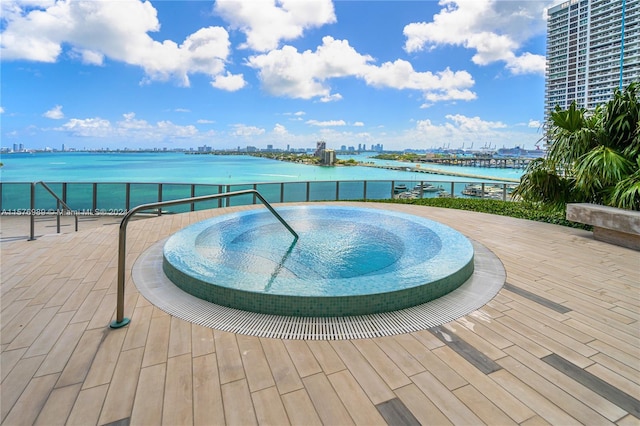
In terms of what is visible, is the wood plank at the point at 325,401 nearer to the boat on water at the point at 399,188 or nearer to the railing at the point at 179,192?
the railing at the point at 179,192

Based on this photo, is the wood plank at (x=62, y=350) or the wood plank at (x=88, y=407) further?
the wood plank at (x=62, y=350)

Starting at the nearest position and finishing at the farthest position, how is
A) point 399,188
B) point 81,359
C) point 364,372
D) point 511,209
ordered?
point 364,372, point 81,359, point 511,209, point 399,188

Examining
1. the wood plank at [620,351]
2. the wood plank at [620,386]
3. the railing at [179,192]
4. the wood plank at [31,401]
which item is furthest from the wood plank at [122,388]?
the railing at [179,192]

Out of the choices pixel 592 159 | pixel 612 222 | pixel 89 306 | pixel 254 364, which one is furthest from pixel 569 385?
pixel 592 159

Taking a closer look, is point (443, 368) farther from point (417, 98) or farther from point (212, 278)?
point (417, 98)

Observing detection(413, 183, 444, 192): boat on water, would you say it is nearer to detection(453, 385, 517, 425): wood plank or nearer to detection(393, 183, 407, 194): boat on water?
detection(393, 183, 407, 194): boat on water

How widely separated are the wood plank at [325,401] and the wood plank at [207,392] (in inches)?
17.3

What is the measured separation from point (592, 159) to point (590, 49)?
11315 mm

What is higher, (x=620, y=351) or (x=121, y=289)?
(x=121, y=289)

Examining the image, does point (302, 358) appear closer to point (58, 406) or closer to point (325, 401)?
point (325, 401)

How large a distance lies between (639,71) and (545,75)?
284 centimetres

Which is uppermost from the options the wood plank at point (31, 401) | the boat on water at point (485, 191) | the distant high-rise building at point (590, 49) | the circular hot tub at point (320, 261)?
the distant high-rise building at point (590, 49)

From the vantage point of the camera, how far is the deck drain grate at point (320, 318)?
2180 mm

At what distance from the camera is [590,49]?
12102mm
